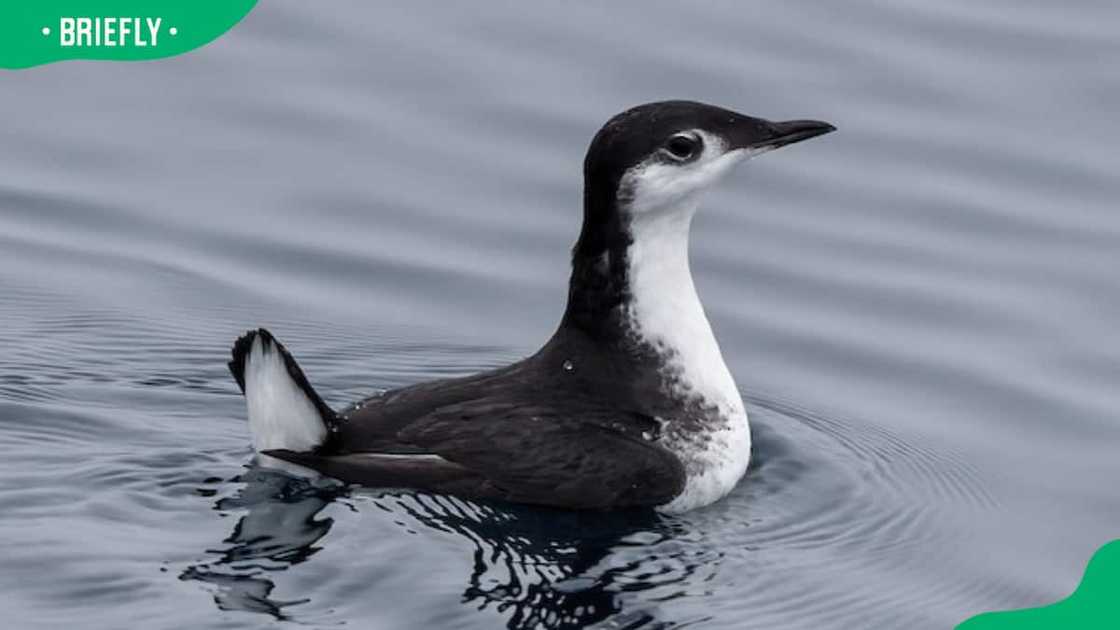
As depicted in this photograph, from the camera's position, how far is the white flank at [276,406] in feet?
34.3

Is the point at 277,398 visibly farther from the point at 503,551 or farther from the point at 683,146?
the point at 683,146

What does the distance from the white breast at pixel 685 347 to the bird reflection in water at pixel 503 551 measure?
0.37m

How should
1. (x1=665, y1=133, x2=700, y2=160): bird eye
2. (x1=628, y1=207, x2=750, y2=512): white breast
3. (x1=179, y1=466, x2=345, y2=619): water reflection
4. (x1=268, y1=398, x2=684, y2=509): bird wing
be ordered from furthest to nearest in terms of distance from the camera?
(x1=628, y1=207, x2=750, y2=512): white breast < (x1=665, y1=133, x2=700, y2=160): bird eye < (x1=268, y1=398, x2=684, y2=509): bird wing < (x1=179, y1=466, x2=345, y2=619): water reflection

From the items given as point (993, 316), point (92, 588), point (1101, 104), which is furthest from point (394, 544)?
point (1101, 104)

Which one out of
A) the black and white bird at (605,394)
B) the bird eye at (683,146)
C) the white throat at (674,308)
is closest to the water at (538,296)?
the black and white bird at (605,394)

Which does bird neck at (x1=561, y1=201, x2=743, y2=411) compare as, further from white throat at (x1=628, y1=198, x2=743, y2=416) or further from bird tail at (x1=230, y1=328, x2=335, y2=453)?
bird tail at (x1=230, y1=328, x2=335, y2=453)

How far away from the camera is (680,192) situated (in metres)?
11.1

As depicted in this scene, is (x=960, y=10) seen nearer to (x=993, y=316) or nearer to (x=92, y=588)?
(x=993, y=316)

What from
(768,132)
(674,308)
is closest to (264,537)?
(674,308)

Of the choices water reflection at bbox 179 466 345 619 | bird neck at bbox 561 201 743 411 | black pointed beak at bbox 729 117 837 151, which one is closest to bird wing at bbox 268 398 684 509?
water reflection at bbox 179 466 345 619

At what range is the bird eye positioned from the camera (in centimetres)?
1102

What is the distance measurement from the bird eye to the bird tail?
5.86 ft

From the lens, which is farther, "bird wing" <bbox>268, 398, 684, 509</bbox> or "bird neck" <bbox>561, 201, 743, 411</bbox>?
"bird neck" <bbox>561, 201, 743, 411</bbox>

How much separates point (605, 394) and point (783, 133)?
4.40ft
